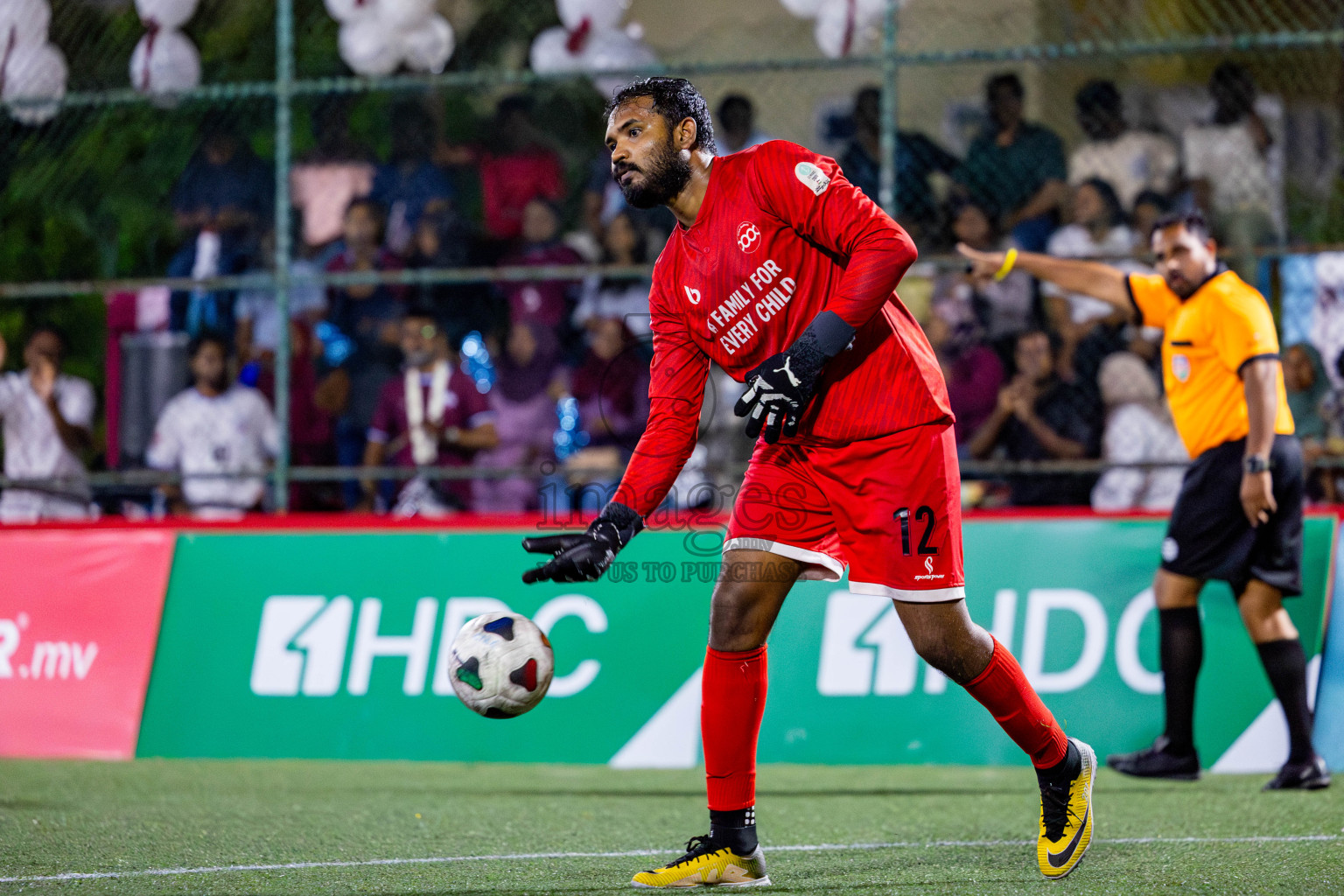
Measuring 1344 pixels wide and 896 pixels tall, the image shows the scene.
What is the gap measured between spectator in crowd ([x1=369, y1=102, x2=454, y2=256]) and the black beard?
518cm

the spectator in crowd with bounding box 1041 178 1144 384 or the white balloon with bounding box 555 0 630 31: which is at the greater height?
the white balloon with bounding box 555 0 630 31

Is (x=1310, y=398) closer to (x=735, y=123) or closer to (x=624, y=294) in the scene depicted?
(x=735, y=123)

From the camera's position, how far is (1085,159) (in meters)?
8.87

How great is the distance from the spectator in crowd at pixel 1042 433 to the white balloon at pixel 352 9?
4.47 metres

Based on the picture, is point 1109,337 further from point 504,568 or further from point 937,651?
point 937,651

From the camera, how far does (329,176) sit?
9.68m

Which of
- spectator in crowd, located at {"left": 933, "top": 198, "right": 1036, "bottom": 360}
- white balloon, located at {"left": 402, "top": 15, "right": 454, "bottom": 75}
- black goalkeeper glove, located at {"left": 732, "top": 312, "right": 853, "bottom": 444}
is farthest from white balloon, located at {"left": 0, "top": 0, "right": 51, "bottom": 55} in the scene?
black goalkeeper glove, located at {"left": 732, "top": 312, "right": 853, "bottom": 444}

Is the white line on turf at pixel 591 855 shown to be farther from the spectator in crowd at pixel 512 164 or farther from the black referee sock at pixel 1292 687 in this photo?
the spectator in crowd at pixel 512 164

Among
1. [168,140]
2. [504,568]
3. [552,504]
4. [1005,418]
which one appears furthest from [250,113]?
[1005,418]

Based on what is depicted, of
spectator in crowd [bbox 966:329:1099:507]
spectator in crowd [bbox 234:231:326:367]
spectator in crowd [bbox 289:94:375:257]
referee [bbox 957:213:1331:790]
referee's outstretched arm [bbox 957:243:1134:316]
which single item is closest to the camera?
referee [bbox 957:213:1331:790]

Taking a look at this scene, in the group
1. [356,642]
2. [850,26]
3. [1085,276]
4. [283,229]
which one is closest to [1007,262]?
[1085,276]

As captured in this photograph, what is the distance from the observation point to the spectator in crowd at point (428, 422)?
331 inches

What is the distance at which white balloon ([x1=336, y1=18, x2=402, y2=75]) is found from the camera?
9219 millimetres

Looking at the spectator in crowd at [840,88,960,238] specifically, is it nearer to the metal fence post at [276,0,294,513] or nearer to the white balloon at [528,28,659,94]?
the white balloon at [528,28,659,94]
